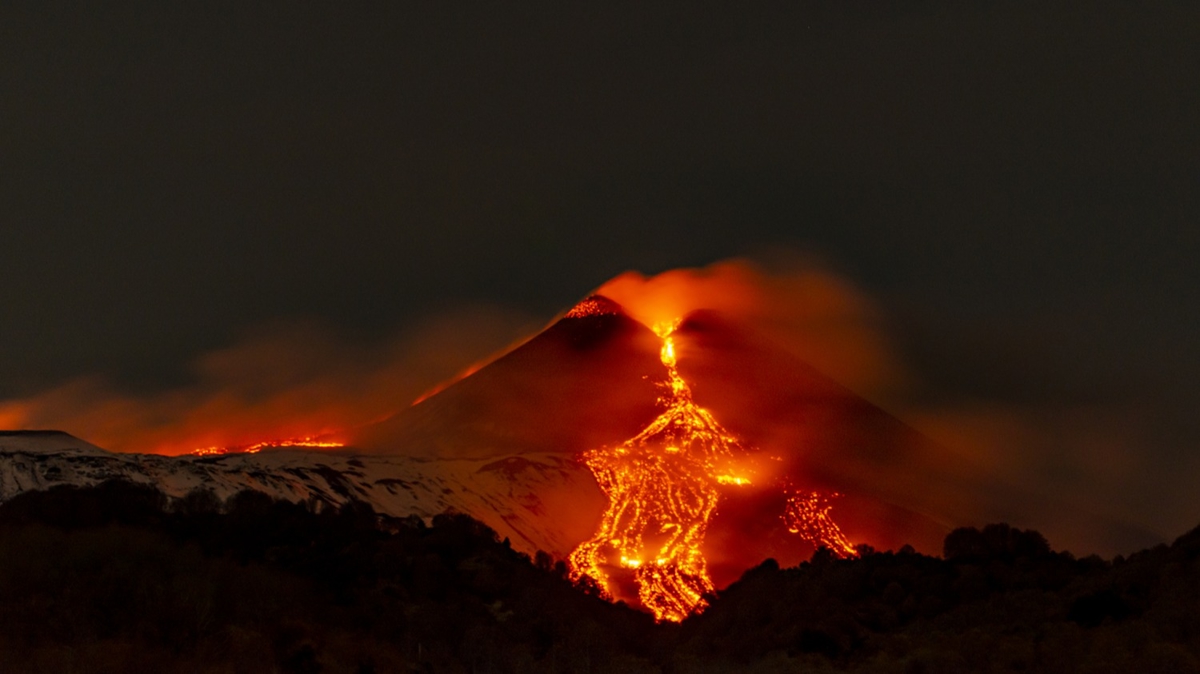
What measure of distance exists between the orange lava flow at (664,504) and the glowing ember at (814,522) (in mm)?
6106

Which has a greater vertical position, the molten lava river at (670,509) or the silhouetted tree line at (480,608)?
the molten lava river at (670,509)

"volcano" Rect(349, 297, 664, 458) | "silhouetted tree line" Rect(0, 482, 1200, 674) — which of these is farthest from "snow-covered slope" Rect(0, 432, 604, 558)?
"silhouetted tree line" Rect(0, 482, 1200, 674)

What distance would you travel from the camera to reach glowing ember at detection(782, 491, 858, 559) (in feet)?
368

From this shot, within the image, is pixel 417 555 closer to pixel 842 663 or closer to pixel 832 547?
pixel 842 663

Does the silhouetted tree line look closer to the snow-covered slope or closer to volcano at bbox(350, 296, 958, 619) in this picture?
the snow-covered slope

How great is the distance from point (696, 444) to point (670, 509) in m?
22.6

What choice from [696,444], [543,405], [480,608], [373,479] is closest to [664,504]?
[696,444]

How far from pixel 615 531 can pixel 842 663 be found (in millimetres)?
66114

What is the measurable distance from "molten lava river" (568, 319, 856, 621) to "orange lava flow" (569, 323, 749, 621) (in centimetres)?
8

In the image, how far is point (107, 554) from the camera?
1860 inches

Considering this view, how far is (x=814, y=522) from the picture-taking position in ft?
385

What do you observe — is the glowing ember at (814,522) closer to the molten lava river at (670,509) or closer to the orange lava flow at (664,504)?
the molten lava river at (670,509)

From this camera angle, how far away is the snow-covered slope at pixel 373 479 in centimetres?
9212

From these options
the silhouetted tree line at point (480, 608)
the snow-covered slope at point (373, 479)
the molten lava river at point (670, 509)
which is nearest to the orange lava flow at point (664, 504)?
the molten lava river at point (670, 509)
